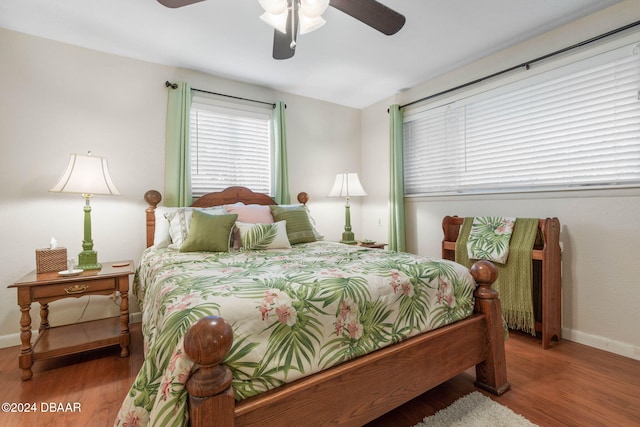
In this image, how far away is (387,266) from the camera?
1.53 metres

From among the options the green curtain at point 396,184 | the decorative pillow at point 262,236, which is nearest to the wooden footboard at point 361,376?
the decorative pillow at point 262,236

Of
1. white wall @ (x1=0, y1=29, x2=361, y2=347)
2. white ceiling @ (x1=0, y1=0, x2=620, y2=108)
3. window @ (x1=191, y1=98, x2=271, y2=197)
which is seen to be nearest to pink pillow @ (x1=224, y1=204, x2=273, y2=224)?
window @ (x1=191, y1=98, x2=271, y2=197)

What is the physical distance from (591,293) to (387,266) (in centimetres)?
181

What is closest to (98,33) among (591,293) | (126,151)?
(126,151)

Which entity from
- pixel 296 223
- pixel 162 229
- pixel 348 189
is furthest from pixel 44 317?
pixel 348 189

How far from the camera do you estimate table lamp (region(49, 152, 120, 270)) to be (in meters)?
2.08

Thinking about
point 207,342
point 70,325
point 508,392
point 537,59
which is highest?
point 537,59

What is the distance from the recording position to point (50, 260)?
2.06 meters

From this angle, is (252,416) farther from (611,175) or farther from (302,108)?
(302,108)

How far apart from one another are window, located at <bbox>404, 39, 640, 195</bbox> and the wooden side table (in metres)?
3.04

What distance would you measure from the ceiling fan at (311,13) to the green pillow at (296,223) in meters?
1.39

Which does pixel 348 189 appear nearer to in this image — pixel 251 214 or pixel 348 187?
pixel 348 187

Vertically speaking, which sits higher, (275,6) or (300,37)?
(300,37)

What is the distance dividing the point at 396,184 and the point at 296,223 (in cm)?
143
